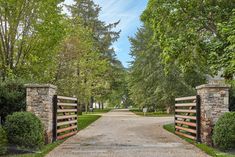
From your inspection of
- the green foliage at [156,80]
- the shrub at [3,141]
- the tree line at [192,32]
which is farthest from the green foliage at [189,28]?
the green foliage at [156,80]

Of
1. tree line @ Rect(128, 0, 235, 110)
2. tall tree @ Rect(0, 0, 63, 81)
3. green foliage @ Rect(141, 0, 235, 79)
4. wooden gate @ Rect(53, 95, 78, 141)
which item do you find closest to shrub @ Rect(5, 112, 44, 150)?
wooden gate @ Rect(53, 95, 78, 141)

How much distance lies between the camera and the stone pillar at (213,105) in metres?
10.4

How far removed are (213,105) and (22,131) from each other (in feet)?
17.0

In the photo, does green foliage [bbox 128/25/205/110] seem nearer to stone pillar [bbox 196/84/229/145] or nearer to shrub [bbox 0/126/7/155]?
stone pillar [bbox 196/84/229/145]

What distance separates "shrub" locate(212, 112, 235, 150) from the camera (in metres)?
9.27

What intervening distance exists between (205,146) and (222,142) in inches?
27.2

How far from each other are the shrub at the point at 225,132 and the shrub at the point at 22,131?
4.58 meters

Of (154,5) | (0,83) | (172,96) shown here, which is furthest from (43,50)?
(172,96)

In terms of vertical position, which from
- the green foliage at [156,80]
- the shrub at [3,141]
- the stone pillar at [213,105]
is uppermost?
the green foliage at [156,80]

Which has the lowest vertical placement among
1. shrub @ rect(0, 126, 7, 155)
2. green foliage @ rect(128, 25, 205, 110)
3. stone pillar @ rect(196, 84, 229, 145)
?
shrub @ rect(0, 126, 7, 155)

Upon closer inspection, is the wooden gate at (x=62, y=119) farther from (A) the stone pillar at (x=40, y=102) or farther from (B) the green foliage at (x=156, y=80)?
(B) the green foliage at (x=156, y=80)

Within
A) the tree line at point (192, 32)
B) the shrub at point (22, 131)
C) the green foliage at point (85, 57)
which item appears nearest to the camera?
the shrub at point (22, 131)

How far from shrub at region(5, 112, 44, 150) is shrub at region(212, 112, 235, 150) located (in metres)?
4.58

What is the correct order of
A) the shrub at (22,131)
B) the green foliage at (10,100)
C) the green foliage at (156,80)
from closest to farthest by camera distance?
the shrub at (22,131) < the green foliage at (10,100) < the green foliage at (156,80)
